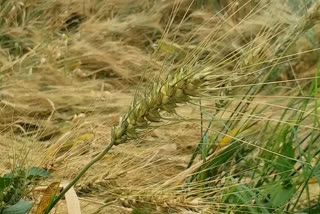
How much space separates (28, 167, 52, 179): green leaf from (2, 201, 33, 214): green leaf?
0.05 m

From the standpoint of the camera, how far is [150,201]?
1.07 meters

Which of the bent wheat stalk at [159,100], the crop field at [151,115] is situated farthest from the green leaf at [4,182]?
the bent wheat stalk at [159,100]

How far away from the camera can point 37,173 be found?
1.08 meters

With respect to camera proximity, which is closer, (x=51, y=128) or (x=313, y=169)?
(x=313, y=169)

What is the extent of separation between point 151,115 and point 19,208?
0.26m

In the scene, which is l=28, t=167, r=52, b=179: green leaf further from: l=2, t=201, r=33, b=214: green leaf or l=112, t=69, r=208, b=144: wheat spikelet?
l=112, t=69, r=208, b=144: wheat spikelet

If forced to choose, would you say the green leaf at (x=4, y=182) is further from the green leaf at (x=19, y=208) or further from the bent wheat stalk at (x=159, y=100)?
the bent wheat stalk at (x=159, y=100)

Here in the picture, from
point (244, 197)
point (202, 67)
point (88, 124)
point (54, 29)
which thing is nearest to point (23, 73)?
point (54, 29)

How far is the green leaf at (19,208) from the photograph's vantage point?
3.38 ft

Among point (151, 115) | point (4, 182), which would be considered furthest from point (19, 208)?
point (151, 115)

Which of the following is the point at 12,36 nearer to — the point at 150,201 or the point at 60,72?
the point at 60,72

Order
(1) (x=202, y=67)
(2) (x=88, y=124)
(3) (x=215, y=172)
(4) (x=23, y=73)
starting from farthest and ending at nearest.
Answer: (4) (x=23, y=73) < (2) (x=88, y=124) < (3) (x=215, y=172) < (1) (x=202, y=67)

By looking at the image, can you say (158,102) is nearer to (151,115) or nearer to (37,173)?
(151,115)

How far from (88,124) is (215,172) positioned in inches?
12.2
